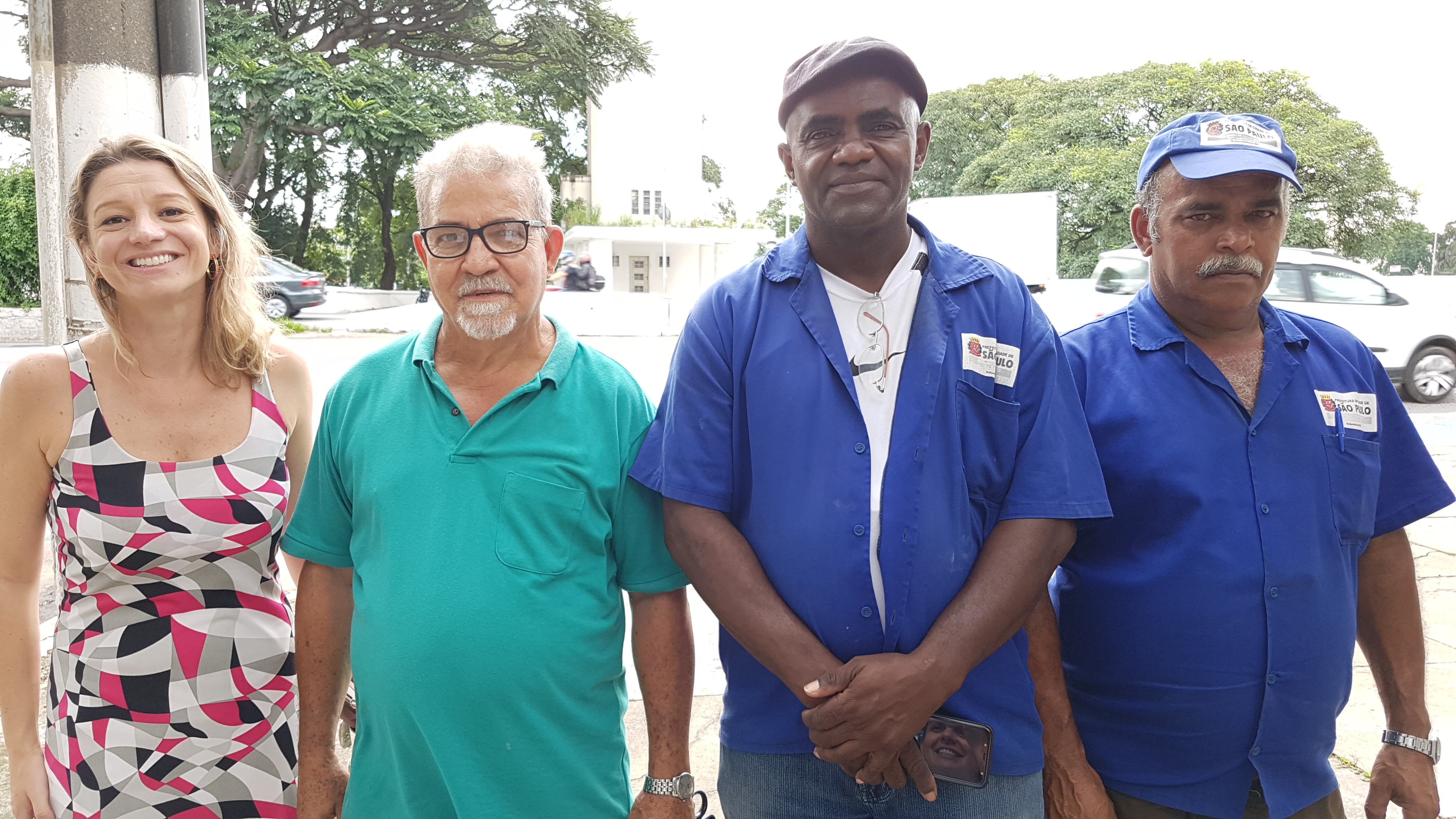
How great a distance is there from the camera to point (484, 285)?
2080mm

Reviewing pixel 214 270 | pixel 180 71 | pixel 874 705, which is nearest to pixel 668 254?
pixel 180 71

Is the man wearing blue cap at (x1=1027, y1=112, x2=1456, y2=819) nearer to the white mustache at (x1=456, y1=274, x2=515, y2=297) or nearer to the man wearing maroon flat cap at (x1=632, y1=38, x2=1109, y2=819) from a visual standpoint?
the man wearing maroon flat cap at (x1=632, y1=38, x2=1109, y2=819)

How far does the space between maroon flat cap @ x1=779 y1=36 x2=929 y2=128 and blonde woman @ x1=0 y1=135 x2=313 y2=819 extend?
142 cm

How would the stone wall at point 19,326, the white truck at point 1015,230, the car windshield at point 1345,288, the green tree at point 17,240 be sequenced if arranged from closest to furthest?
the car windshield at point 1345,288
the stone wall at point 19,326
the green tree at point 17,240
the white truck at point 1015,230

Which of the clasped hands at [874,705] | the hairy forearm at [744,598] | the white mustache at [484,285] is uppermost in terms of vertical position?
the white mustache at [484,285]

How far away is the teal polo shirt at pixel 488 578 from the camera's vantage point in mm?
1925

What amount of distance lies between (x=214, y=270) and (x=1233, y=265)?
2.35 m

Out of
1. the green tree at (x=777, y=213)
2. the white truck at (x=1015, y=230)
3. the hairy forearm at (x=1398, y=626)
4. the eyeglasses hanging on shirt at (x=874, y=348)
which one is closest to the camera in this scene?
the eyeglasses hanging on shirt at (x=874, y=348)

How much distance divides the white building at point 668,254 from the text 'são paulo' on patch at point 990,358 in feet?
102

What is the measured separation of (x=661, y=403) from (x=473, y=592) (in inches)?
21.8

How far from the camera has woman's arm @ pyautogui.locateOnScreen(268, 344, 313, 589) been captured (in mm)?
2381

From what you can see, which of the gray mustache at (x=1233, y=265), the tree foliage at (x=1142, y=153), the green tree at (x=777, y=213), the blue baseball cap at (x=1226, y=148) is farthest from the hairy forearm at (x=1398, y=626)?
the green tree at (x=777, y=213)

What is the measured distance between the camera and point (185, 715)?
7.08 feet

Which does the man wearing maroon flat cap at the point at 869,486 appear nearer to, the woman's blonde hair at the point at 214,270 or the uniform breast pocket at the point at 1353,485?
the uniform breast pocket at the point at 1353,485
